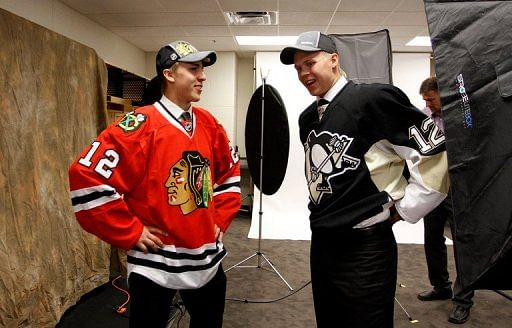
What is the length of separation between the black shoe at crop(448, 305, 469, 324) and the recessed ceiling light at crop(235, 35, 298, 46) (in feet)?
12.5

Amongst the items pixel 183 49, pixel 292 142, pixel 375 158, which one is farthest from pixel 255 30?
pixel 375 158

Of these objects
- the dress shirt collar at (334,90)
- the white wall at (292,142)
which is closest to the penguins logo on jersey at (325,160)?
the dress shirt collar at (334,90)

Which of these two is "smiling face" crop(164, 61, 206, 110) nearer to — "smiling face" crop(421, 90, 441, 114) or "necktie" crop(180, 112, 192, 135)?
"necktie" crop(180, 112, 192, 135)

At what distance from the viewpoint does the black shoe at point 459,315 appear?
234 centimetres

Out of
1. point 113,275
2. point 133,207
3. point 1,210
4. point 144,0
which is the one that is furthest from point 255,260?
point 144,0

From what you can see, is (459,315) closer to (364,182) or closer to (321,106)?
(364,182)

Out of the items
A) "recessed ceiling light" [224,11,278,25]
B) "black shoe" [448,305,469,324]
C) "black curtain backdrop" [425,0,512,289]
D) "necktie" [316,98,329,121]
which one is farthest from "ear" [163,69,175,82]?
"recessed ceiling light" [224,11,278,25]

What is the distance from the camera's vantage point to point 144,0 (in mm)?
3621

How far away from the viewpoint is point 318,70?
1272 millimetres

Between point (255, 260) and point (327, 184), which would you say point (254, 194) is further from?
point (327, 184)

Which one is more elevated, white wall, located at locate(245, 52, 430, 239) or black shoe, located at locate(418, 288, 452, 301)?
white wall, located at locate(245, 52, 430, 239)

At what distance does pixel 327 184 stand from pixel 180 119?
1.95 feet

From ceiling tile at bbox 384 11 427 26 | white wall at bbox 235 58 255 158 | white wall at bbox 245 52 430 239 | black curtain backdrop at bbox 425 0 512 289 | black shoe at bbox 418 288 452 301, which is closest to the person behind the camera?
black curtain backdrop at bbox 425 0 512 289

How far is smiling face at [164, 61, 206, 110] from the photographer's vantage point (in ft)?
4.38
